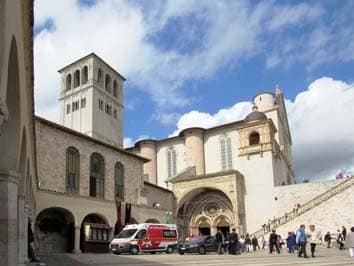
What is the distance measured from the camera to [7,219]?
6547 millimetres

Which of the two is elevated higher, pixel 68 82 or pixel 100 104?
pixel 68 82

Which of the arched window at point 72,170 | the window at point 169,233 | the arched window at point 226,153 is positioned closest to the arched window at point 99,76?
the arched window at point 226,153

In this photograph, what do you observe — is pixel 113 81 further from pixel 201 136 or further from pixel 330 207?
pixel 330 207

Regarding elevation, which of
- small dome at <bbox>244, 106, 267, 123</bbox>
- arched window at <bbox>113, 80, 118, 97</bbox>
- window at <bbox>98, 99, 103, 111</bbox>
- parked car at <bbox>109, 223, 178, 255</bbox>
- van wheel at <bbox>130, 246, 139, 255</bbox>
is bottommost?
van wheel at <bbox>130, 246, 139, 255</bbox>

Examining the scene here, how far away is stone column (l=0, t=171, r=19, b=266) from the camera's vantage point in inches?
254

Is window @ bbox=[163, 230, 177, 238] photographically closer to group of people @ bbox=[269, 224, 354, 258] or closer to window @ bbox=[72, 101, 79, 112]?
group of people @ bbox=[269, 224, 354, 258]

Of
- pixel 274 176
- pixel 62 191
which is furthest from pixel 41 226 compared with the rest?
pixel 274 176

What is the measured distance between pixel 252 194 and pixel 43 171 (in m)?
19.8

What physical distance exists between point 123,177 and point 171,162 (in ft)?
52.8

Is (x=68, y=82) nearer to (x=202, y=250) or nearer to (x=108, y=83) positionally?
(x=108, y=83)

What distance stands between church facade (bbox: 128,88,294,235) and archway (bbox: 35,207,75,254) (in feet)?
49.4

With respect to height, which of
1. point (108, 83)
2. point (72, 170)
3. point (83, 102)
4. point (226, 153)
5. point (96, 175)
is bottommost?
point (96, 175)

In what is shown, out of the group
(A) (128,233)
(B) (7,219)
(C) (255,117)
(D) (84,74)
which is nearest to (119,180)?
(A) (128,233)

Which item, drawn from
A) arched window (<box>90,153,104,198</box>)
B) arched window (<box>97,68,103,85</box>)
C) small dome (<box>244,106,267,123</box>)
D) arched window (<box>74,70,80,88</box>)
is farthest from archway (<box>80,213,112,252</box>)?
arched window (<box>74,70,80,88</box>)
